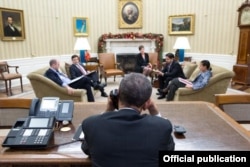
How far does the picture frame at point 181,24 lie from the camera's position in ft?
24.5

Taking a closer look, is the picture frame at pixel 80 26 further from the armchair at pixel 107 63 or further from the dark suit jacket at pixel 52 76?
the dark suit jacket at pixel 52 76

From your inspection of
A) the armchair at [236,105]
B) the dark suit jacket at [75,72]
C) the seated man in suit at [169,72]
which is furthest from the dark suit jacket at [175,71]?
the armchair at [236,105]

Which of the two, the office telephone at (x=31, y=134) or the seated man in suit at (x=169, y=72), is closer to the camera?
the office telephone at (x=31, y=134)

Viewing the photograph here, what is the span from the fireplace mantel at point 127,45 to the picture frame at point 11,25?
9.12ft

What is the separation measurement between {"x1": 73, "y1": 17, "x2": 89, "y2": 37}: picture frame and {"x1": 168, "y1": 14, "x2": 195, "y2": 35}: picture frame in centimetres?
282

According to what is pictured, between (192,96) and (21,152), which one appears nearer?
(21,152)

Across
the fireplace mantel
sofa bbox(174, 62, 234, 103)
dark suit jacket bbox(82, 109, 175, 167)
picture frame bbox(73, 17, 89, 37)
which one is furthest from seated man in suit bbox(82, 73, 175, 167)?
the fireplace mantel

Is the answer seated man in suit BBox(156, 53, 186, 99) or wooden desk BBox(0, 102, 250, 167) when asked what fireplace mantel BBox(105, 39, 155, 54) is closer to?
seated man in suit BBox(156, 53, 186, 99)

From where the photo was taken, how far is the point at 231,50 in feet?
22.1

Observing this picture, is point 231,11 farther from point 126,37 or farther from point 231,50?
point 126,37

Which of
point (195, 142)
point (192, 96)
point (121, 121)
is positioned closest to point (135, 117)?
point (121, 121)

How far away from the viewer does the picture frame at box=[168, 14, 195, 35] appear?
746cm

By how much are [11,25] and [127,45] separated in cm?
376

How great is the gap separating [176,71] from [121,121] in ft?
13.3
